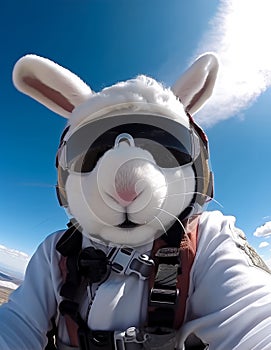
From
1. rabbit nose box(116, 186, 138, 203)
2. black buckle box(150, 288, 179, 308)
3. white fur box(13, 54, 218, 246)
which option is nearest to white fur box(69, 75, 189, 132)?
white fur box(13, 54, 218, 246)

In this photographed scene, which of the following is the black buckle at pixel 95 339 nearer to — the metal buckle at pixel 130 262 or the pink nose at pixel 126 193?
the metal buckle at pixel 130 262

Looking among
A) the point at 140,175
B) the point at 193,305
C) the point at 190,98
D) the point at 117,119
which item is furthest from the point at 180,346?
the point at 190,98

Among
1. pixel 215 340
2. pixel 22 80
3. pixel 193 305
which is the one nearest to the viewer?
pixel 215 340

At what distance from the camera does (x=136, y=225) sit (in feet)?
2.94

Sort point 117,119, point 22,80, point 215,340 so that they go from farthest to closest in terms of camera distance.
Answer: point 22,80 → point 117,119 → point 215,340

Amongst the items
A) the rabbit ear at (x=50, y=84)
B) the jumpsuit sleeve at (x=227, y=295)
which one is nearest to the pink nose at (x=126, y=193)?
the jumpsuit sleeve at (x=227, y=295)

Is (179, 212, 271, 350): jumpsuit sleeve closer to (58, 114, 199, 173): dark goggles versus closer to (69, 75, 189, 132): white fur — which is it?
(58, 114, 199, 173): dark goggles

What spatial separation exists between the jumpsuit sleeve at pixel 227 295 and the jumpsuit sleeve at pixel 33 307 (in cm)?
41

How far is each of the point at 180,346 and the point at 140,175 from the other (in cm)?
45

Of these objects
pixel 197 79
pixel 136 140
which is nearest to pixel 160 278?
pixel 136 140

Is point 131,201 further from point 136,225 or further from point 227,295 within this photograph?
point 227,295

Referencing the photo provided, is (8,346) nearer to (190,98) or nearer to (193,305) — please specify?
(193,305)

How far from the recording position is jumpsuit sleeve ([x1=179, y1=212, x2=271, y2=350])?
0.69 metres

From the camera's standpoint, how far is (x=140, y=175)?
0.86 m
